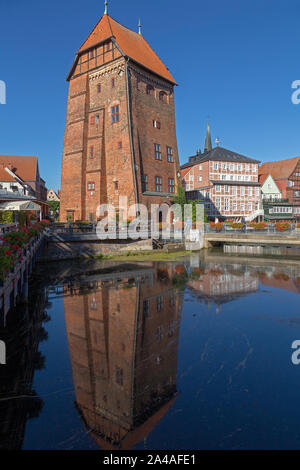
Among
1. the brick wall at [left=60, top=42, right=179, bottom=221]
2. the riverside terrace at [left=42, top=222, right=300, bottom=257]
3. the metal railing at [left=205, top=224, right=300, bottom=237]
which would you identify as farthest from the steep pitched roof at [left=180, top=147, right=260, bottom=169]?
the riverside terrace at [left=42, top=222, right=300, bottom=257]

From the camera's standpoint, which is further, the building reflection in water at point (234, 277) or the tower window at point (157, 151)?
the tower window at point (157, 151)

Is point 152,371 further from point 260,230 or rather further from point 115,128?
point 115,128

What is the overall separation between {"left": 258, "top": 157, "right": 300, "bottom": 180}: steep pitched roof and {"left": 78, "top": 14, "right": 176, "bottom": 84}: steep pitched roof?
3532cm

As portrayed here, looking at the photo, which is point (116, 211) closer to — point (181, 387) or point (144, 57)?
point (144, 57)

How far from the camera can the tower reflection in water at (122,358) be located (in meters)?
5.98

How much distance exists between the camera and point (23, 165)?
6631 cm

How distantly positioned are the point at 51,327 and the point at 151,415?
6618 mm

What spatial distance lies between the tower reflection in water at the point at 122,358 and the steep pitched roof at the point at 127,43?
33.4m

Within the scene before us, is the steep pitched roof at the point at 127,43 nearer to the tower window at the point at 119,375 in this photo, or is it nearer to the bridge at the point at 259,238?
the bridge at the point at 259,238

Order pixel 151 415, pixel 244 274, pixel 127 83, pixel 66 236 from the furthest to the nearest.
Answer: pixel 127 83 < pixel 66 236 < pixel 244 274 < pixel 151 415

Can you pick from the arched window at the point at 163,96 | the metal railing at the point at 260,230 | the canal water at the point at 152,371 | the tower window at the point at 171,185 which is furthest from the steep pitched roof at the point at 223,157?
the canal water at the point at 152,371

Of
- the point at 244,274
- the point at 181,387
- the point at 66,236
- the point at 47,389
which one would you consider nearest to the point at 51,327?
the point at 47,389

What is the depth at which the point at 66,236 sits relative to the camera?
28375 mm
